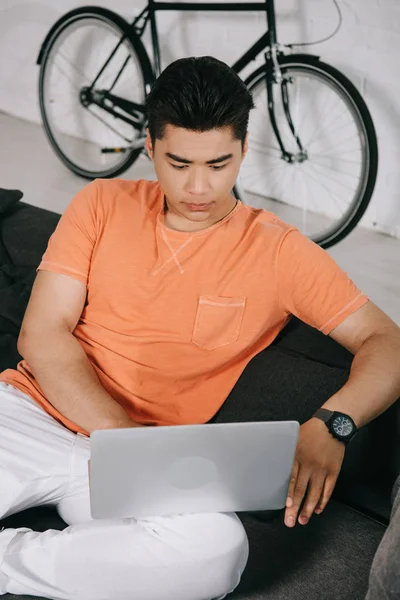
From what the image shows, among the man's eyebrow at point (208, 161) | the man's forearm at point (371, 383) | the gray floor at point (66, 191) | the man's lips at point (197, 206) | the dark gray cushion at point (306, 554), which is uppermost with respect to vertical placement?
the man's eyebrow at point (208, 161)

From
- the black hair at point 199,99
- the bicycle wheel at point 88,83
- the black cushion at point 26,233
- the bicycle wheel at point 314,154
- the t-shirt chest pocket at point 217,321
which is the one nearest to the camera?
the black hair at point 199,99

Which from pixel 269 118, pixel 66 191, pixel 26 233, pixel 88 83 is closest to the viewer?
pixel 26 233

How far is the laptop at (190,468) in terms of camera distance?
4.17 feet

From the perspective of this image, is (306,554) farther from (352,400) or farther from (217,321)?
(217,321)

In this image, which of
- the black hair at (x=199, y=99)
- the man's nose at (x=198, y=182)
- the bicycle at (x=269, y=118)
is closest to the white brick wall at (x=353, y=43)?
the bicycle at (x=269, y=118)

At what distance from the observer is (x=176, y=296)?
70.6 inches

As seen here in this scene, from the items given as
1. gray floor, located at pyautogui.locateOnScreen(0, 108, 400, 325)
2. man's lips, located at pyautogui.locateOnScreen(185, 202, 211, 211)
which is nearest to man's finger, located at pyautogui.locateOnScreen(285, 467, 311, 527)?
man's lips, located at pyautogui.locateOnScreen(185, 202, 211, 211)

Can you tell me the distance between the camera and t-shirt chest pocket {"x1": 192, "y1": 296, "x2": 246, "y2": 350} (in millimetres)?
1772

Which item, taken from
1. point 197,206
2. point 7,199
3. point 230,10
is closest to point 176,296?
Result: point 197,206

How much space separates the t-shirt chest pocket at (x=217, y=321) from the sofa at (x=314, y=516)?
12 centimetres

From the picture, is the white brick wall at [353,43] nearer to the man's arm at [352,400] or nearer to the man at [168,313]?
the man at [168,313]

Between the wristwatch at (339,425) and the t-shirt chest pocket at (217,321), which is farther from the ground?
the t-shirt chest pocket at (217,321)

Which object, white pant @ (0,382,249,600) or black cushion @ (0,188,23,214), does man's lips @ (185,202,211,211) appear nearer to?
white pant @ (0,382,249,600)

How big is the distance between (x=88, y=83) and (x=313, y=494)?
11.1ft
